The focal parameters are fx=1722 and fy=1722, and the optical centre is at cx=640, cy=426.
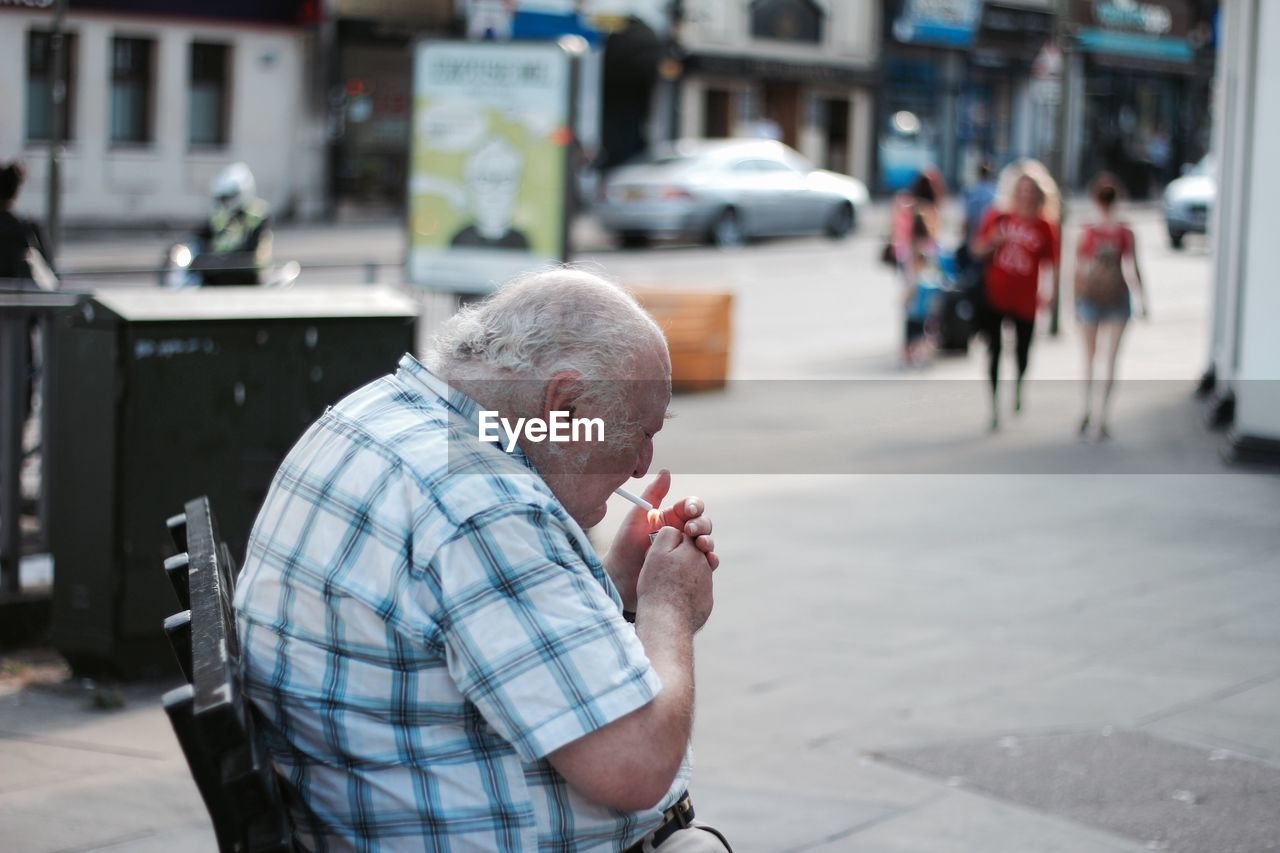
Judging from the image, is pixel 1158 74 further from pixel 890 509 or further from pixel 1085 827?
pixel 1085 827

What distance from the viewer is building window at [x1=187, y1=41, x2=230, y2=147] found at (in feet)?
91.3

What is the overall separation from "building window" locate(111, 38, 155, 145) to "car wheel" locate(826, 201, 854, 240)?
1107 centimetres

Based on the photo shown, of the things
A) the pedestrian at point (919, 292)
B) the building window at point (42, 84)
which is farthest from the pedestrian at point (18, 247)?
the building window at point (42, 84)

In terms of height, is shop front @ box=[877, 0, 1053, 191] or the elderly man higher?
shop front @ box=[877, 0, 1053, 191]

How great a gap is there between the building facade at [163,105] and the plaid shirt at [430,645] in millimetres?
23982

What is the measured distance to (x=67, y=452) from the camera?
17.4 ft

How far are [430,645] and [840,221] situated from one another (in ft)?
87.6

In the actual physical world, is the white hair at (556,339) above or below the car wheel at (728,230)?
below

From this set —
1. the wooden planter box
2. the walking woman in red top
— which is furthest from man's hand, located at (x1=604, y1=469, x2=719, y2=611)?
the wooden planter box

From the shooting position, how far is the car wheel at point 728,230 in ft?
85.3

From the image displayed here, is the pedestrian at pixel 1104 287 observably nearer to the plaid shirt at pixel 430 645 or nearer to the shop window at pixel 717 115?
the plaid shirt at pixel 430 645

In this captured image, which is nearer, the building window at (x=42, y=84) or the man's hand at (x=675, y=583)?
the man's hand at (x=675, y=583)

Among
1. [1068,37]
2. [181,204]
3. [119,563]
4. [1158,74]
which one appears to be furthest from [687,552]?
[1158,74]

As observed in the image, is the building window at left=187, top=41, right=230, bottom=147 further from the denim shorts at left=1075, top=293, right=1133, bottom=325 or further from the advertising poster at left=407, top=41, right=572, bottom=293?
the denim shorts at left=1075, top=293, right=1133, bottom=325
